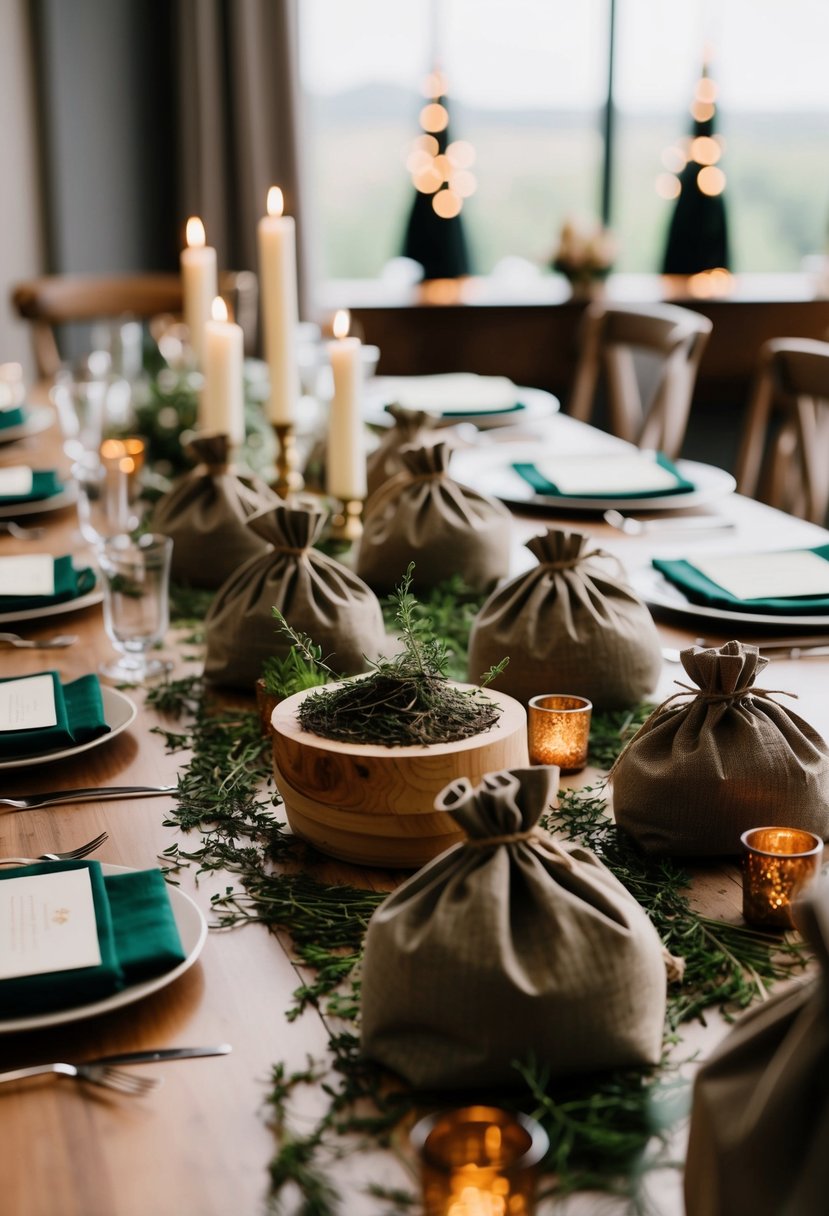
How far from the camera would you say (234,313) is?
3.62 m

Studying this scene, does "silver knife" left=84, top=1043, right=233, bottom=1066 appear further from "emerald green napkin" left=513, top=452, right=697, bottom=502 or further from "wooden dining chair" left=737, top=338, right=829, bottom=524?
"wooden dining chair" left=737, top=338, right=829, bottom=524

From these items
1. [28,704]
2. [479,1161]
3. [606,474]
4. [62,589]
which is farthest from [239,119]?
[479,1161]

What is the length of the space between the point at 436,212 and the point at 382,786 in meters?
3.85

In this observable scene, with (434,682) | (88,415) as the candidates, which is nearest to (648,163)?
(88,415)

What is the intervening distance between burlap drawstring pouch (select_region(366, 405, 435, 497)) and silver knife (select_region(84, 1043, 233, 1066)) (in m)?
1.16

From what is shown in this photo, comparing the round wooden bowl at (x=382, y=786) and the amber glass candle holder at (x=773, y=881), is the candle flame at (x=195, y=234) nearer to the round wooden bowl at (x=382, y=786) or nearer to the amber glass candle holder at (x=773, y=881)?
the round wooden bowl at (x=382, y=786)

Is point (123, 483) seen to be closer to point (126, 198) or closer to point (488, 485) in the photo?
point (488, 485)

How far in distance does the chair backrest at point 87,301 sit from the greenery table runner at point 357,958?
263cm

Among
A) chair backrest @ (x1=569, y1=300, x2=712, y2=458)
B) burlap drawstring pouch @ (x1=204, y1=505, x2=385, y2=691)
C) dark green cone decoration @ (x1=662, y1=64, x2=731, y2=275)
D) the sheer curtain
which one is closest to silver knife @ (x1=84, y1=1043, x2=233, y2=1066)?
burlap drawstring pouch @ (x1=204, y1=505, x2=385, y2=691)

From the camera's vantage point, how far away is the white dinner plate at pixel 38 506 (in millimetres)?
1992

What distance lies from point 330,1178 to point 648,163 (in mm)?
4744

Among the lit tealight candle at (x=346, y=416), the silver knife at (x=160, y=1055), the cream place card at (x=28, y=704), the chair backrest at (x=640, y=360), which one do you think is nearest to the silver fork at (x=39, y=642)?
the cream place card at (x=28, y=704)

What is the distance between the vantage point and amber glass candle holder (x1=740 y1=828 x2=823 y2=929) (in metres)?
0.82

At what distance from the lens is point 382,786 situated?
35.1 inches
